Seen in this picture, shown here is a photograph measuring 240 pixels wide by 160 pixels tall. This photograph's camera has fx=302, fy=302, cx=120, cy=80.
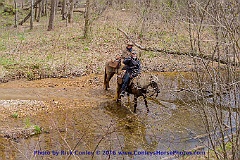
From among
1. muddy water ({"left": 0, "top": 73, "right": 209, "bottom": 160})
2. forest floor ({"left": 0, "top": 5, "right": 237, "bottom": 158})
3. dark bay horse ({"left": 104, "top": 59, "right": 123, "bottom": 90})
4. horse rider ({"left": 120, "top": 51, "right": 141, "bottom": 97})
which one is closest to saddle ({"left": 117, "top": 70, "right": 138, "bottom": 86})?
horse rider ({"left": 120, "top": 51, "right": 141, "bottom": 97})

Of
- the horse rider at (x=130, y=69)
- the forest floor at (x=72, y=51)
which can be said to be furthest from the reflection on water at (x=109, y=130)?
the forest floor at (x=72, y=51)

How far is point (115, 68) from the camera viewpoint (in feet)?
42.5

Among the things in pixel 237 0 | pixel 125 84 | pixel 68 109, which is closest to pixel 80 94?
pixel 68 109

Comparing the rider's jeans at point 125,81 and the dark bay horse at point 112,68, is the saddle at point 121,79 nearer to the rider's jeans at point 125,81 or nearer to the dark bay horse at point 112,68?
the rider's jeans at point 125,81

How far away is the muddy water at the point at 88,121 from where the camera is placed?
8.45 meters

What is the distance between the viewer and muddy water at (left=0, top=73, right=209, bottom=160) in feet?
27.7

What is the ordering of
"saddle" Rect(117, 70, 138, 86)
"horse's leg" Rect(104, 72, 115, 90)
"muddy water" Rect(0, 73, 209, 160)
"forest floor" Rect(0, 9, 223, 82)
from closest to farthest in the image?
"muddy water" Rect(0, 73, 209, 160)
"saddle" Rect(117, 70, 138, 86)
"horse's leg" Rect(104, 72, 115, 90)
"forest floor" Rect(0, 9, 223, 82)

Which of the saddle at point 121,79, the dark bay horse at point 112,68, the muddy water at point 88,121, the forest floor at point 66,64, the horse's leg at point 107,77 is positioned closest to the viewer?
the muddy water at point 88,121

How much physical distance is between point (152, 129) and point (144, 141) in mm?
859

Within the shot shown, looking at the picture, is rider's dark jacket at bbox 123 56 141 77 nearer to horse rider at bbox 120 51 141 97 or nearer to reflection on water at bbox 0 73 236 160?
horse rider at bbox 120 51 141 97

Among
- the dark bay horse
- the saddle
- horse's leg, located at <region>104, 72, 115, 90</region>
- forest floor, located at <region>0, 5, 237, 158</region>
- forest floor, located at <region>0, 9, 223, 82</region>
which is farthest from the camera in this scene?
forest floor, located at <region>0, 9, 223, 82</region>

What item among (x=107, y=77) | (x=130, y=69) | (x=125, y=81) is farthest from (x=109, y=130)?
(x=107, y=77)

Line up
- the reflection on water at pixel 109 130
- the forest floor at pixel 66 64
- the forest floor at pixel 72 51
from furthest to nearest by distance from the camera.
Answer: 1. the forest floor at pixel 72 51
2. the forest floor at pixel 66 64
3. the reflection on water at pixel 109 130

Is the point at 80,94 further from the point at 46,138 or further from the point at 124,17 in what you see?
the point at 124,17
